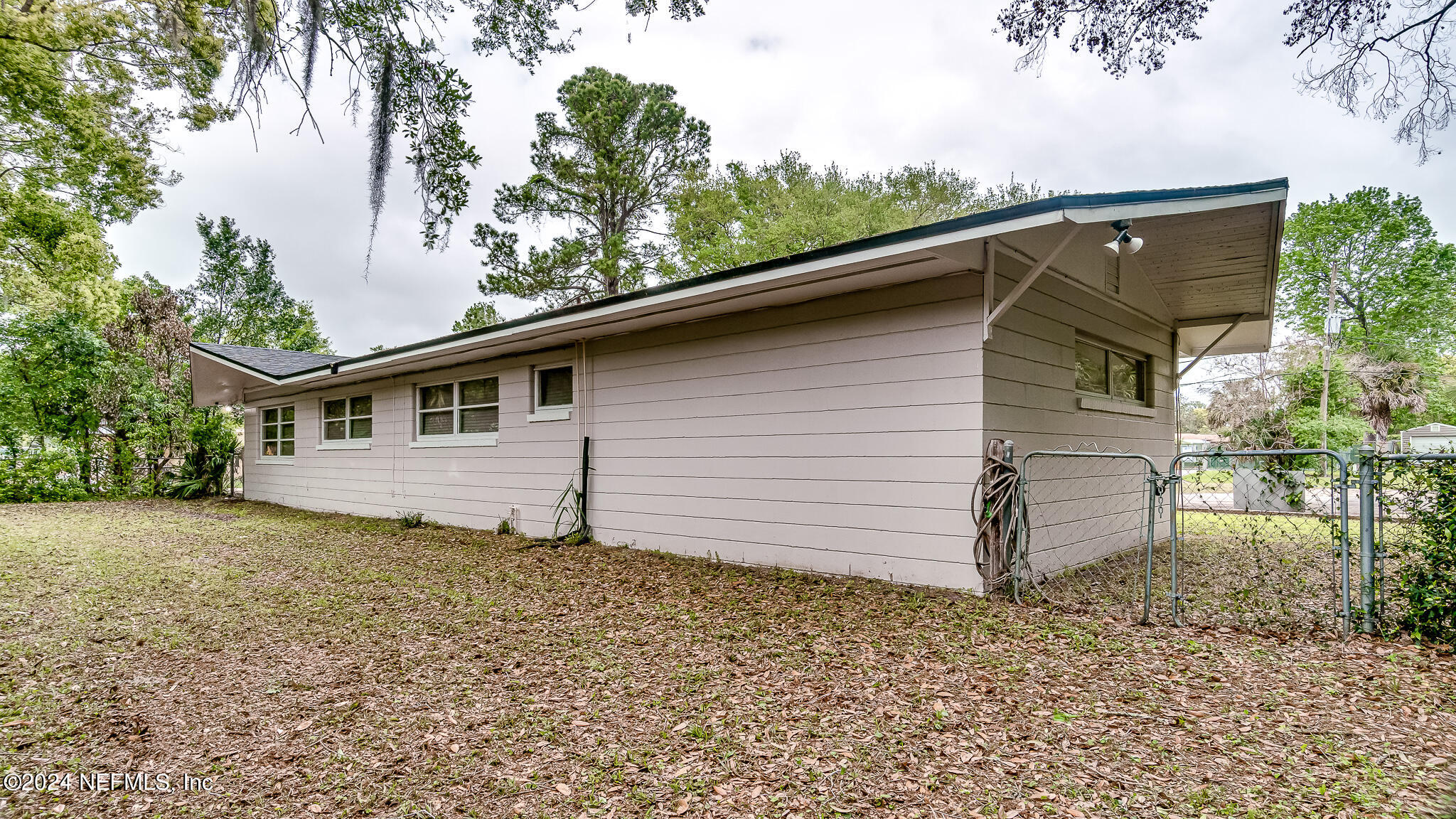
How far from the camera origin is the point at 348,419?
11.1m

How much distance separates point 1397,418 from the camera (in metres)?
21.6

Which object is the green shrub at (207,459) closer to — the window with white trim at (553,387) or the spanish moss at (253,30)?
the window with white trim at (553,387)

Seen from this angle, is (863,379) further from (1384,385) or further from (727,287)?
(1384,385)

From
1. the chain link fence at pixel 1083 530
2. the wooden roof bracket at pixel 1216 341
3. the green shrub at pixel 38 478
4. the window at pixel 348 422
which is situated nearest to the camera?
the chain link fence at pixel 1083 530

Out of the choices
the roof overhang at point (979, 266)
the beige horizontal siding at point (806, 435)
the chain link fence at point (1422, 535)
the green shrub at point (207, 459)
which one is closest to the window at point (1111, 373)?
the roof overhang at point (979, 266)

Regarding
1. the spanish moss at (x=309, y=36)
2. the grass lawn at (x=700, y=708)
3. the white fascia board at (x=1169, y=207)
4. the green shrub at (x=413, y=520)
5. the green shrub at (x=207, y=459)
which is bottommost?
the green shrub at (x=413, y=520)

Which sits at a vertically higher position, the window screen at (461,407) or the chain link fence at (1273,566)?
the window screen at (461,407)

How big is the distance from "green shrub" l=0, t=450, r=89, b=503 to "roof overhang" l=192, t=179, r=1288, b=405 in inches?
373

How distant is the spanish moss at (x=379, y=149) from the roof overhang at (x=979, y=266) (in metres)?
2.39

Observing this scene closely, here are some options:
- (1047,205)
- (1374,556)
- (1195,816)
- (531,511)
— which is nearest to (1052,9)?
(1047,205)

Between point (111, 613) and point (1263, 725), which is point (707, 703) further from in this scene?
point (111, 613)

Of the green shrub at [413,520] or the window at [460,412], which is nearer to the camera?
the window at [460,412]

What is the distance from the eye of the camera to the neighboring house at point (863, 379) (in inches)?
178

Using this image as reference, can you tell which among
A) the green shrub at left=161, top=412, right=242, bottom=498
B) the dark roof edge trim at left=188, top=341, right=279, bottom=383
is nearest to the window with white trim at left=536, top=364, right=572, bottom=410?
the dark roof edge trim at left=188, top=341, right=279, bottom=383
